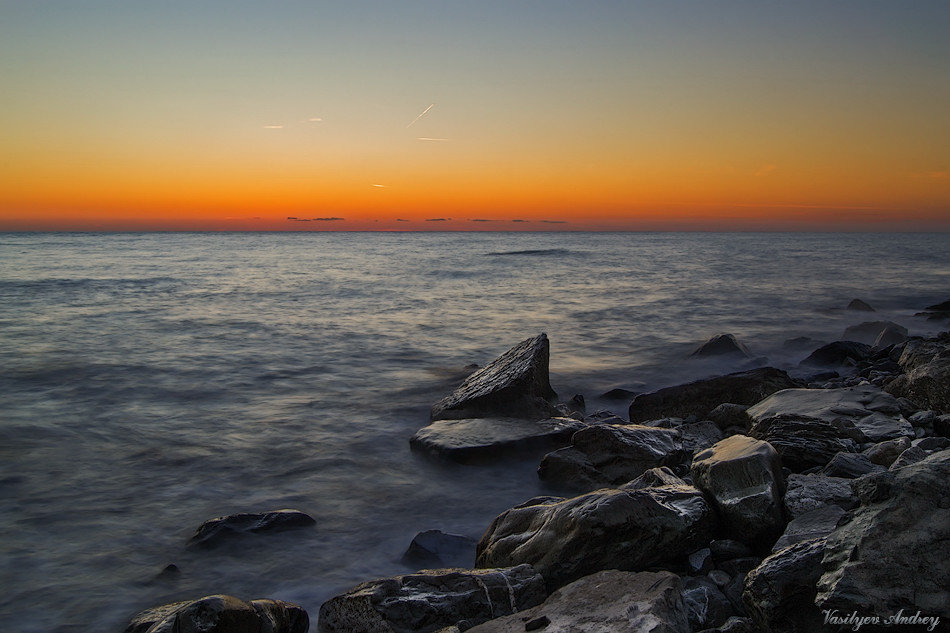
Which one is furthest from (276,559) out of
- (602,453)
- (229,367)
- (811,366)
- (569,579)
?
(811,366)

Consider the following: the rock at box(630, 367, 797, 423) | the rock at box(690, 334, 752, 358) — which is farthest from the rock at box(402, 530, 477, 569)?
the rock at box(690, 334, 752, 358)

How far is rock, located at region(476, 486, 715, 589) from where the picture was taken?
3.07 meters

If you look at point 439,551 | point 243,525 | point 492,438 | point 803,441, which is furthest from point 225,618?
point 803,441

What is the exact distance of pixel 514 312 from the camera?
17234 millimetres

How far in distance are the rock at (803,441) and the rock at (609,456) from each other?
0.81 metres

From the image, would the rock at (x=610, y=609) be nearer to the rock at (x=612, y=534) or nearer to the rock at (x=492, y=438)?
the rock at (x=612, y=534)

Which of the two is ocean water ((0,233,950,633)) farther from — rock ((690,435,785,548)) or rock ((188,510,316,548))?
rock ((690,435,785,548))

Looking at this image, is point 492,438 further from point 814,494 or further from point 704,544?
point 814,494

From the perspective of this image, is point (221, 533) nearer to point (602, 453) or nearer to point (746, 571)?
point (602, 453)

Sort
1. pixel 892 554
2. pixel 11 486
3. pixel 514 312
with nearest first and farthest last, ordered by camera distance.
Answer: pixel 892 554 < pixel 11 486 < pixel 514 312

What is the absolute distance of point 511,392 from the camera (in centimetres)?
650

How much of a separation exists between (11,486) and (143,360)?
18.8 feet

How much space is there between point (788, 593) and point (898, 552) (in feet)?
1.51

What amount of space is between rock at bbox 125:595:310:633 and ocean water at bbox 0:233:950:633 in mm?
535
